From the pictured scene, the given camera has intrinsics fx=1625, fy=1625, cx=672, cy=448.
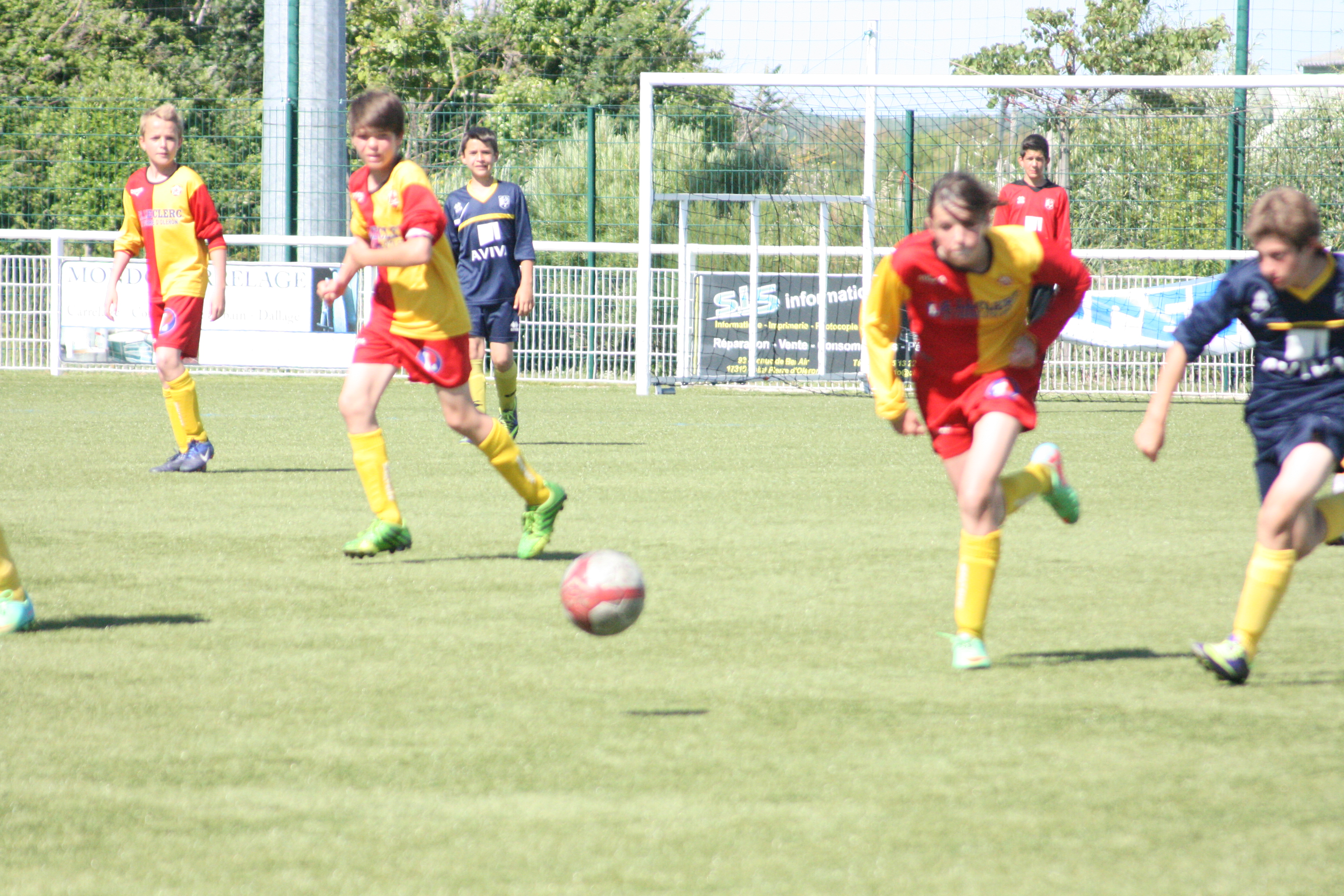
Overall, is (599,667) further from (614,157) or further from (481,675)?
(614,157)

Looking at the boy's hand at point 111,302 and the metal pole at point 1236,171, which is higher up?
the metal pole at point 1236,171

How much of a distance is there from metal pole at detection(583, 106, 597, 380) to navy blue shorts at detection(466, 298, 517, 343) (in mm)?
7279

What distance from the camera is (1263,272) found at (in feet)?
15.2

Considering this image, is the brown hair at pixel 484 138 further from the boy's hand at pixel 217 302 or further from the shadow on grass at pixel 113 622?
the shadow on grass at pixel 113 622

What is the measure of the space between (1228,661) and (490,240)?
22.9 feet

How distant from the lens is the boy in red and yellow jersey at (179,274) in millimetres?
9453

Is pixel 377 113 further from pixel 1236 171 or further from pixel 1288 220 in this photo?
pixel 1236 171

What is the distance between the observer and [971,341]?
5.03 m

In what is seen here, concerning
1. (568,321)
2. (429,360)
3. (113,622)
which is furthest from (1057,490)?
(568,321)

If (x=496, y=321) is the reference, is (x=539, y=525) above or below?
below

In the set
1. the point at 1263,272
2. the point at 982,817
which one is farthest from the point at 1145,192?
the point at 982,817

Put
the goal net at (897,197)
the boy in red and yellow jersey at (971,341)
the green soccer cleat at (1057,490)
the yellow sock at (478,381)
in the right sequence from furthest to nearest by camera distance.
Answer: the goal net at (897,197), the yellow sock at (478,381), the green soccer cleat at (1057,490), the boy in red and yellow jersey at (971,341)

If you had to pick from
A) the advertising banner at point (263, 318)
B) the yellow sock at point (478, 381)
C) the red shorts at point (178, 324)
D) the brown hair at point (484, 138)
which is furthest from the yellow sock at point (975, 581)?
the advertising banner at point (263, 318)

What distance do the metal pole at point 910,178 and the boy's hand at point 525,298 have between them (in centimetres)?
831
